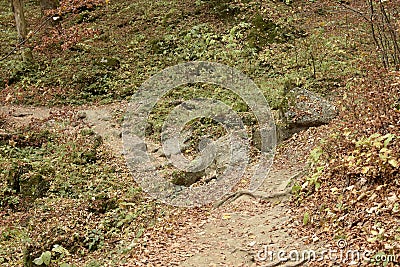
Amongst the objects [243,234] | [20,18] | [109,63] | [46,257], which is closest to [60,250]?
[46,257]

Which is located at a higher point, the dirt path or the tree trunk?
the tree trunk

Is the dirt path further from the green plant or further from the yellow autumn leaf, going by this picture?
the green plant

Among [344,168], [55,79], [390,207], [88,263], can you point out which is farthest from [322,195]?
[55,79]

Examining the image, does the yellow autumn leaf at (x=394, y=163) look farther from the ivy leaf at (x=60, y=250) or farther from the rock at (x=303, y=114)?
→ the ivy leaf at (x=60, y=250)

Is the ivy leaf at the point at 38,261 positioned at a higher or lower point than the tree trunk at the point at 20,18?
lower

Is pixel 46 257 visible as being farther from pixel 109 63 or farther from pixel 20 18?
pixel 20 18

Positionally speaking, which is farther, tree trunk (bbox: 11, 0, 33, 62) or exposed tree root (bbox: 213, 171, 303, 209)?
tree trunk (bbox: 11, 0, 33, 62)

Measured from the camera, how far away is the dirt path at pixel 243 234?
256 inches

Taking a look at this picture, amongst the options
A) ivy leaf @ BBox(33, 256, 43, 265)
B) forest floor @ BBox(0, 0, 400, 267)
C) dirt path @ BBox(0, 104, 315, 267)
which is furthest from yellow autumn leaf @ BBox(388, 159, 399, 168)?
ivy leaf @ BBox(33, 256, 43, 265)

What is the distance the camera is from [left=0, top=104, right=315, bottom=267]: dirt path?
21.3 ft

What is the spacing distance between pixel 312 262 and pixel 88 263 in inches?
174

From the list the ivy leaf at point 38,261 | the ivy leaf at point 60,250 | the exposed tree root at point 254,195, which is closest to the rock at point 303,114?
the exposed tree root at point 254,195

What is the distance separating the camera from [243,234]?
7406 mm

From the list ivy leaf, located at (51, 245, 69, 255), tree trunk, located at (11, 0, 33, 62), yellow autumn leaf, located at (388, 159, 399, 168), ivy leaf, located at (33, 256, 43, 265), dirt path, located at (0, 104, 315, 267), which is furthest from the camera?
tree trunk, located at (11, 0, 33, 62)
